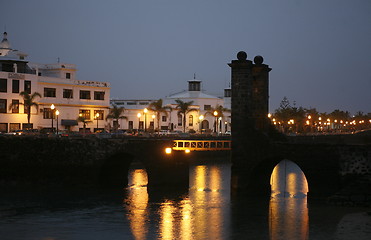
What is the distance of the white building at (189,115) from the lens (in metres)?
106

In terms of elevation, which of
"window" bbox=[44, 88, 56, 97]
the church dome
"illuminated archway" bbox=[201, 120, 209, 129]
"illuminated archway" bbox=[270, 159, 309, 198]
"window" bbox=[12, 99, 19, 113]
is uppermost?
the church dome

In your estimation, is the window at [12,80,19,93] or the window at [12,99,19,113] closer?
the window at [12,99,19,113]

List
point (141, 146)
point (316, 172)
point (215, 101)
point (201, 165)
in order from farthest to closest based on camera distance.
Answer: point (215, 101), point (201, 165), point (141, 146), point (316, 172)

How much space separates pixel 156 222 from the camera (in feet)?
124

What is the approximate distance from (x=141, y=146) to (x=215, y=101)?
224 ft

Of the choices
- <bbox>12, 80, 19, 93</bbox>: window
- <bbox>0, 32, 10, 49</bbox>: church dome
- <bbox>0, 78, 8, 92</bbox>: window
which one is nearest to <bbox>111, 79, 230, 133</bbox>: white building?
<bbox>0, 32, 10, 49</bbox>: church dome

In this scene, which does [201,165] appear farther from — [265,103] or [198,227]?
[198,227]

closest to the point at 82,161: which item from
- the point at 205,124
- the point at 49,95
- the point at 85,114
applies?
the point at 49,95

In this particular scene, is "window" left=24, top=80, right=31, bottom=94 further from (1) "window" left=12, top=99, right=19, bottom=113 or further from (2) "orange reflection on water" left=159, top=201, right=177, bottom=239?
(2) "orange reflection on water" left=159, top=201, right=177, bottom=239

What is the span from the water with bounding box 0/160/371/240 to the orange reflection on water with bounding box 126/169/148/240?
58mm

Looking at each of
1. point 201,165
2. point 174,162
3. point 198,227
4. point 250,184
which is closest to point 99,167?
point 174,162

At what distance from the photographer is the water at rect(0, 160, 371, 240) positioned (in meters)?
34.7

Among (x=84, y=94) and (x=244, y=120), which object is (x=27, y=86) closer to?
(x=84, y=94)

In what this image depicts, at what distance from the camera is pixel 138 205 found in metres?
44.3
